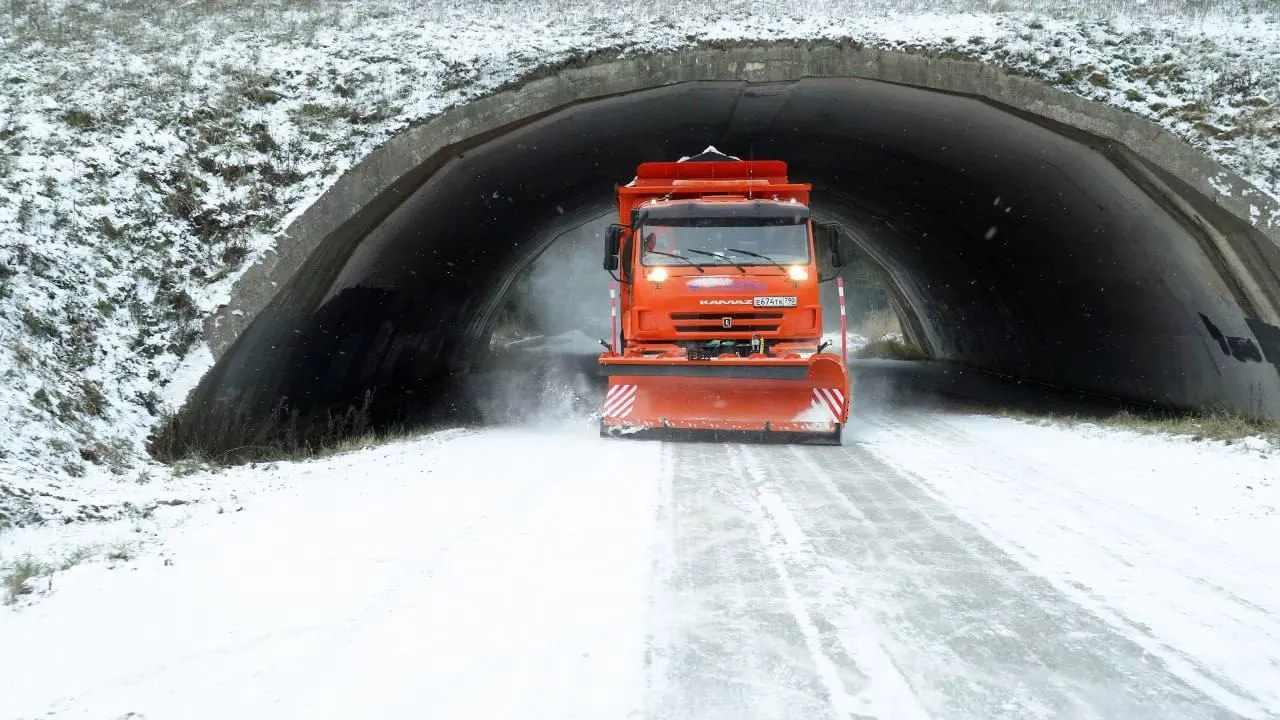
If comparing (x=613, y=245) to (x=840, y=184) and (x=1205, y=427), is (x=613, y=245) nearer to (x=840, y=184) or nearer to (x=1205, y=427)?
(x=1205, y=427)

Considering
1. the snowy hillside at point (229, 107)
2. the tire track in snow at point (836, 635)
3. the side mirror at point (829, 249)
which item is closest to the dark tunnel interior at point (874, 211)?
the snowy hillside at point (229, 107)

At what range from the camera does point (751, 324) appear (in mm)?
10719

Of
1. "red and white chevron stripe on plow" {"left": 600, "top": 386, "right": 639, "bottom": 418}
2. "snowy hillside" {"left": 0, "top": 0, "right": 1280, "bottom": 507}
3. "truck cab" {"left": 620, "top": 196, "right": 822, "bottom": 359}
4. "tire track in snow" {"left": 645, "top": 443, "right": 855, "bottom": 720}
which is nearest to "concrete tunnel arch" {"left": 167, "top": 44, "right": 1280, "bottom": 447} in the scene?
"snowy hillside" {"left": 0, "top": 0, "right": 1280, "bottom": 507}

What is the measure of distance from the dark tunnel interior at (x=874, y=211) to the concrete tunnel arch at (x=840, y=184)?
0.04 meters

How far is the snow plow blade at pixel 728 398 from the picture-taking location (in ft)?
33.3

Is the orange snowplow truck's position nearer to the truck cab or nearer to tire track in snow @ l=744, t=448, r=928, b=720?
the truck cab

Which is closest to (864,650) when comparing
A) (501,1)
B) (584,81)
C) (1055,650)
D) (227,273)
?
(1055,650)

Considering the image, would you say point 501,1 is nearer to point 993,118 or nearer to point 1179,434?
point 993,118

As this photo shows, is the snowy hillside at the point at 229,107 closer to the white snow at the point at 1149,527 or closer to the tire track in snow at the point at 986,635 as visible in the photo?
the white snow at the point at 1149,527

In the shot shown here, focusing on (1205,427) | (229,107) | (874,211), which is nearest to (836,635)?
(1205,427)

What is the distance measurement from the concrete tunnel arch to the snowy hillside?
41 cm

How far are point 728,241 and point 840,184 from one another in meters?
7.31

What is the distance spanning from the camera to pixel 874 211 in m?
19.1

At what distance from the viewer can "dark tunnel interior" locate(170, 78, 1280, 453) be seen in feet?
36.4
